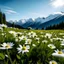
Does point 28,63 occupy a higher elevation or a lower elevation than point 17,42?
lower

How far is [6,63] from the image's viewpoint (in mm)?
2803

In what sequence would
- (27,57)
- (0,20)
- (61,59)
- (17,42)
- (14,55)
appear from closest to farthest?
1. (61,59)
2. (27,57)
3. (14,55)
4. (17,42)
5. (0,20)

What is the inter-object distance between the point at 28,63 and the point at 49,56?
46 cm

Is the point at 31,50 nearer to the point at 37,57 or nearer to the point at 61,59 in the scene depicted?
the point at 37,57

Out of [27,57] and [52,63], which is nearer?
[52,63]

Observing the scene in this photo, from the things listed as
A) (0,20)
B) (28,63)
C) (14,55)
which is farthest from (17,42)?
(0,20)

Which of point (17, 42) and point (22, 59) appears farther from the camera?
point (17, 42)

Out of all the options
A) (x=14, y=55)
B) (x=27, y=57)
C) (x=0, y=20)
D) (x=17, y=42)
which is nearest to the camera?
→ (x=27, y=57)

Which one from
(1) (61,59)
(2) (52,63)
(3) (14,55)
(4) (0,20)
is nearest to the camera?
(2) (52,63)

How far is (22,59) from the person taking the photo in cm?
316

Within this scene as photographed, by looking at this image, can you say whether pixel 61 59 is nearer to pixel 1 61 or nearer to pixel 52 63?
pixel 52 63

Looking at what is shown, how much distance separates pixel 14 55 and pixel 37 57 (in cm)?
46

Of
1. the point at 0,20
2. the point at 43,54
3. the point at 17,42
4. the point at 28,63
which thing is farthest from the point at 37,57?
the point at 0,20

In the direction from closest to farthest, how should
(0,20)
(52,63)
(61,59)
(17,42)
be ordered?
(52,63)
(61,59)
(17,42)
(0,20)
